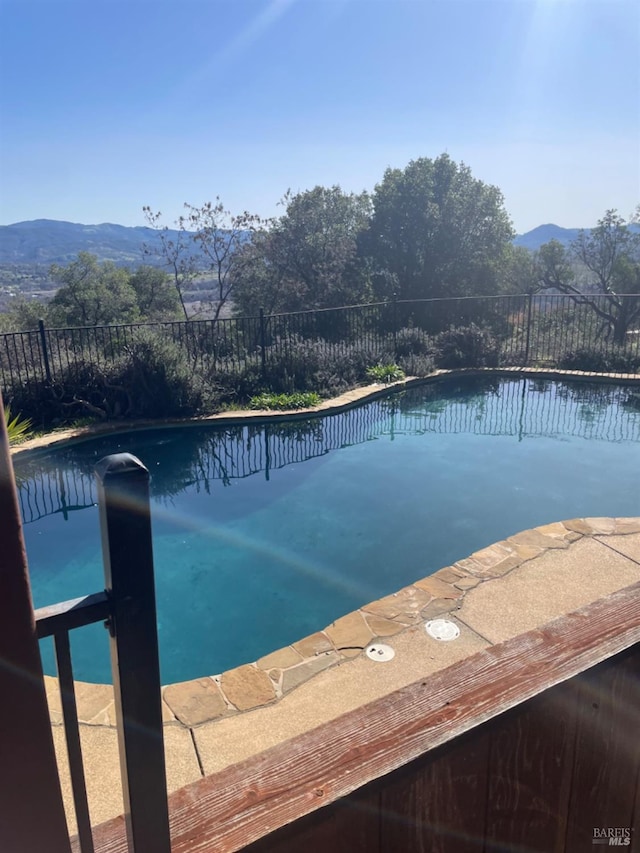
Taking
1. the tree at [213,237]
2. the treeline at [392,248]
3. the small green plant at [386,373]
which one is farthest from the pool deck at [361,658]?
the tree at [213,237]

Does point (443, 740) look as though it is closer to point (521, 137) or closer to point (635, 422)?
point (635, 422)

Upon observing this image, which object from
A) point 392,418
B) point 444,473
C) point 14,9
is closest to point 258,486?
point 444,473

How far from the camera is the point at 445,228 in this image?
15.2m

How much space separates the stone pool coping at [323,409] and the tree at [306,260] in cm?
541

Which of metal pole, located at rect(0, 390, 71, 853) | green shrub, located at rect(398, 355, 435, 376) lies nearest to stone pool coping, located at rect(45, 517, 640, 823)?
metal pole, located at rect(0, 390, 71, 853)

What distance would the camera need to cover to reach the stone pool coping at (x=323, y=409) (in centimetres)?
721

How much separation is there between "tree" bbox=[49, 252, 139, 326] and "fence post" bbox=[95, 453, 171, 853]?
17.8m

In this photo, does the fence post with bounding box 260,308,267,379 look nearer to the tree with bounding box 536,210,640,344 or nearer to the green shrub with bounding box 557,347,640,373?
the green shrub with bounding box 557,347,640,373

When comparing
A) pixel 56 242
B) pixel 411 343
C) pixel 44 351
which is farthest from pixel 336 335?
pixel 56 242

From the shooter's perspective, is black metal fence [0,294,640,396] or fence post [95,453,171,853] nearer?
fence post [95,453,171,853]

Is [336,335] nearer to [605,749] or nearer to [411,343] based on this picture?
[411,343]

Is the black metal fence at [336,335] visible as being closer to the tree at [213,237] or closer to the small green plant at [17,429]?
the small green plant at [17,429]

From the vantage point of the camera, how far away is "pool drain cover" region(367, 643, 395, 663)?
3.01 metres

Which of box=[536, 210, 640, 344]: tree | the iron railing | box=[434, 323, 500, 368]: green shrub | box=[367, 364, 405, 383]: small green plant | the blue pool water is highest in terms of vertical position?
box=[536, 210, 640, 344]: tree
